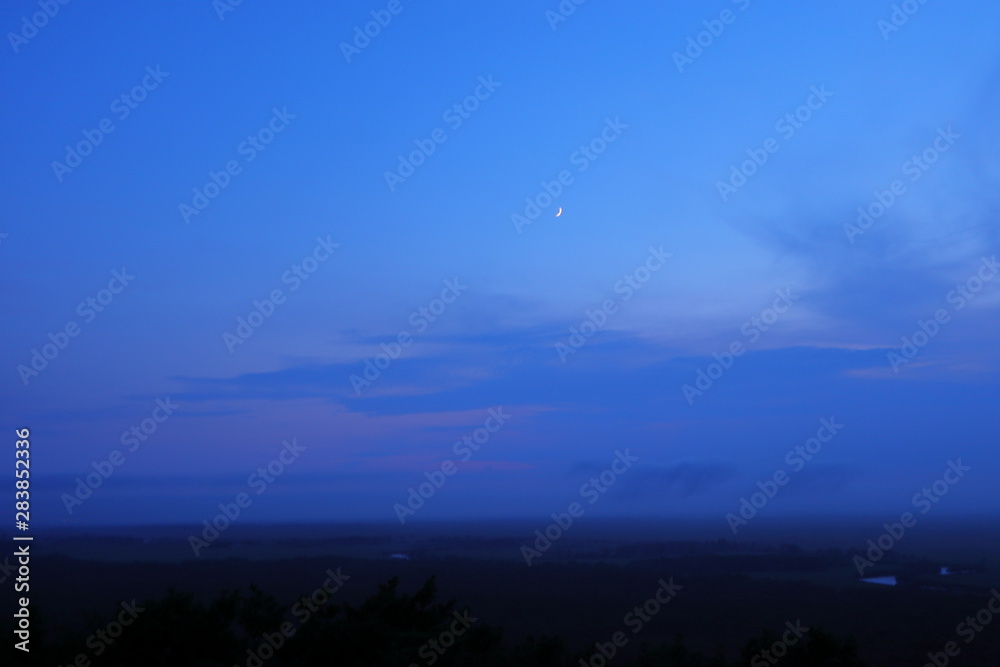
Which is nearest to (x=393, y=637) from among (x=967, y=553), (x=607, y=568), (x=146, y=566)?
(x=607, y=568)

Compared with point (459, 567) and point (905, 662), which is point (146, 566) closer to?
point (459, 567)

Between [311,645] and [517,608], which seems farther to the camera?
[517,608]

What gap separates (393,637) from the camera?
14961mm

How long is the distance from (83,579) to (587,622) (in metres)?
34.2

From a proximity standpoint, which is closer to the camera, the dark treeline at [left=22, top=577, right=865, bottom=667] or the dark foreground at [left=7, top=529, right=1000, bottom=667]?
the dark treeline at [left=22, top=577, right=865, bottom=667]

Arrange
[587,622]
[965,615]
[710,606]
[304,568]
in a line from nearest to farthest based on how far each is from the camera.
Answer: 1. [965,615]
2. [587,622]
3. [710,606]
4. [304,568]

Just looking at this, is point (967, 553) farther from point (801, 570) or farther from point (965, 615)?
point (965, 615)

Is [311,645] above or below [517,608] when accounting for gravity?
above

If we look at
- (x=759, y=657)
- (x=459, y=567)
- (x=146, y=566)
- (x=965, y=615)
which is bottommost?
(x=146, y=566)

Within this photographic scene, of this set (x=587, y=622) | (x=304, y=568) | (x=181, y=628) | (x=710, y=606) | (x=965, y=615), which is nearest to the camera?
(x=181, y=628)

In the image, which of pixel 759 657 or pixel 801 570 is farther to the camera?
pixel 801 570

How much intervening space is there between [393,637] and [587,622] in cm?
2711

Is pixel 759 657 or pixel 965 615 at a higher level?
pixel 759 657

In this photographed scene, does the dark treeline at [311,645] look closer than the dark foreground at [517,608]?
Yes
